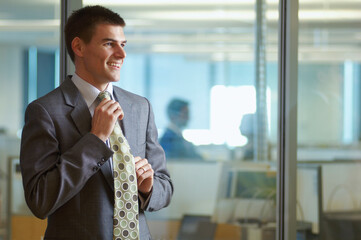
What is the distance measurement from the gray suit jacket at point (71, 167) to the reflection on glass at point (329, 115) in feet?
5.47

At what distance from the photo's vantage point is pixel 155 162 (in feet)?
5.74

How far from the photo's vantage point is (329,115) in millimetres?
3152

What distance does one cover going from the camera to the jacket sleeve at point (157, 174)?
164 cm

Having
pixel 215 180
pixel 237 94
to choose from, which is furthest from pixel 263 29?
pixel 215 180

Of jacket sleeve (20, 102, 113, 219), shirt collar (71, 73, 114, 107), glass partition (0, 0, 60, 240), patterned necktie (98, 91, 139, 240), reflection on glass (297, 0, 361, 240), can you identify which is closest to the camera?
jacket sleeve (20, 102, 113, 219)

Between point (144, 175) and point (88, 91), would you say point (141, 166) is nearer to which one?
point (144, 175)

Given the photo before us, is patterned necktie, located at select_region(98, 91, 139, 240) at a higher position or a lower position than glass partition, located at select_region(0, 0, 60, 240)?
lower

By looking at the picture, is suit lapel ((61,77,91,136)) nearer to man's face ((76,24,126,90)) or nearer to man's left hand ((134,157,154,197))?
man's face ((76,24,126,90))

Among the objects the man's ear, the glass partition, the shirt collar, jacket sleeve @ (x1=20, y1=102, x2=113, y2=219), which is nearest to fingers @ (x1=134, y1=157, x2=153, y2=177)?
jacket sleeve @ (x1=20, y1=102, x2=113, y2=219)

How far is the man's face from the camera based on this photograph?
162 centimetres

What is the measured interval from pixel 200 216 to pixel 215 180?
25cm

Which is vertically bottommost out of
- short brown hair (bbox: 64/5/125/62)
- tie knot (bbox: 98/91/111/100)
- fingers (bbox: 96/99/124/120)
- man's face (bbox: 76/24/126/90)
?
fingers (bbox: 96/99/124/120)

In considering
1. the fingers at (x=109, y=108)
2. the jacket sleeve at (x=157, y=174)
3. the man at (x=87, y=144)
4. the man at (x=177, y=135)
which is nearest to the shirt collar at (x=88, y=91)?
the man at (x=87, y=144)

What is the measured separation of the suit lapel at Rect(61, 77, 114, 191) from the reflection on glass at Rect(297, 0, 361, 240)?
72.5 inches
